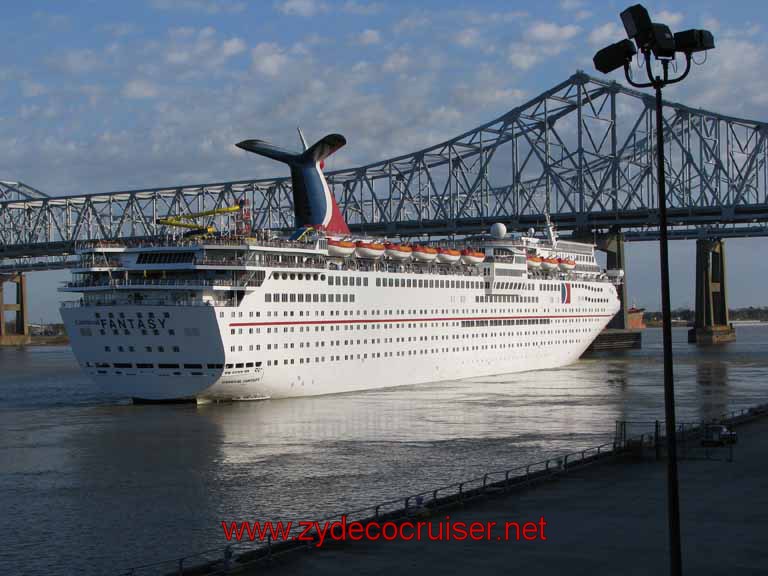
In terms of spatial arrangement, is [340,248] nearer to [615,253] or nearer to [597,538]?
[597,538]

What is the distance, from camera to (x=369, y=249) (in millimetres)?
51969

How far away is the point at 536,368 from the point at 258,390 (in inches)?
1120

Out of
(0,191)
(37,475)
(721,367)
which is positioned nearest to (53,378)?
(37,475)

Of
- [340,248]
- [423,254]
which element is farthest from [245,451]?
[423,254]

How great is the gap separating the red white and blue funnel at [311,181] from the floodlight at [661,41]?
47.3 metres

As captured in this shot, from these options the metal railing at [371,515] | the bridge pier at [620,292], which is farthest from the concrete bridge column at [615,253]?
the metal railing at [371,515]

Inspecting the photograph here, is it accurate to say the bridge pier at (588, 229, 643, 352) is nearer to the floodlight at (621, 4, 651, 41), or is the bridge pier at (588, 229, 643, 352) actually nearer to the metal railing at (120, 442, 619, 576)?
the metal railing at (120, 442, 619, 576)

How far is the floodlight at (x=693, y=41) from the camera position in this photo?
10875 mm

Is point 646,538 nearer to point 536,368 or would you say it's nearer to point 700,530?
point 700,530

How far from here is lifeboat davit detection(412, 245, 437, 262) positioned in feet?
185

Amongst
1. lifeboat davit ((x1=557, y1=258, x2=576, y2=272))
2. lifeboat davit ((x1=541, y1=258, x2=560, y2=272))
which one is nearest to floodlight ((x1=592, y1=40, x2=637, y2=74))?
lifeboat davit ((x1=541, y1=258, x2=560, y2=272))

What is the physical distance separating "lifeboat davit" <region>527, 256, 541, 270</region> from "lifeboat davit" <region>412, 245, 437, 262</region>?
1207 cm

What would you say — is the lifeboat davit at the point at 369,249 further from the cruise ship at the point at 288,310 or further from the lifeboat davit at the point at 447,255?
the lifeboat davit at the point at 447,255

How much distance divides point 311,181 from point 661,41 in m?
48.6
